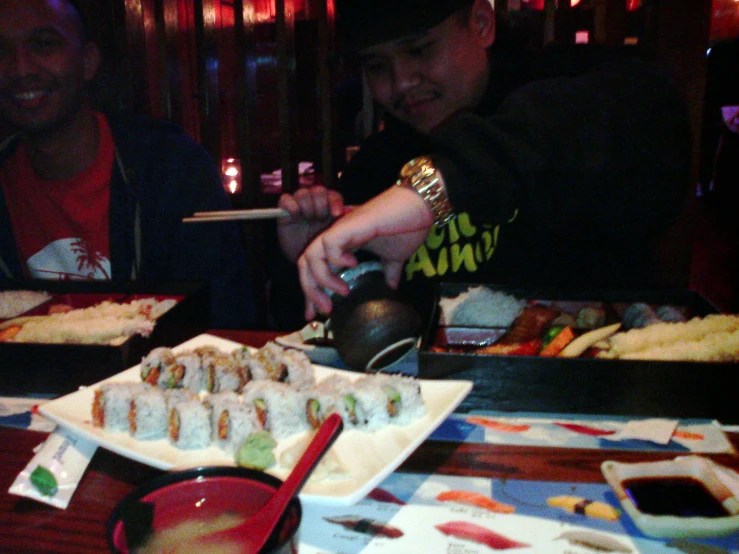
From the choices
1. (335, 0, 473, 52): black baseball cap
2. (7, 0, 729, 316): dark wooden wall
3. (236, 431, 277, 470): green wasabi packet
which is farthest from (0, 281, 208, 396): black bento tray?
(7, 0, 729, 316): dark wooden wall

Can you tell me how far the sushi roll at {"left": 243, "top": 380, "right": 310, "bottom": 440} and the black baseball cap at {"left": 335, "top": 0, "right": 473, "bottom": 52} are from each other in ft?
3.86

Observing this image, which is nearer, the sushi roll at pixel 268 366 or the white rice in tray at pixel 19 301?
the sushi roll at pixel 268 366

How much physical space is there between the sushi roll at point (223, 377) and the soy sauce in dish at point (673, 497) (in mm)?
727

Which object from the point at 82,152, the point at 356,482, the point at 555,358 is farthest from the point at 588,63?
the point at 82,152

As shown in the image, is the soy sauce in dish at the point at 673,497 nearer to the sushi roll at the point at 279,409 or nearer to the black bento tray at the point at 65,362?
the sushi roll at the point at 279,409

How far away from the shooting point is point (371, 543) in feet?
2.58

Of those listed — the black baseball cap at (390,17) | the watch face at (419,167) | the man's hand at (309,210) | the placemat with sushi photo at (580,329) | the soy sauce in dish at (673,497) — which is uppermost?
the black baseball cap at (390,17)

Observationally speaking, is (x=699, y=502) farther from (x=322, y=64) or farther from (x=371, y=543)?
(x=322, y=64)

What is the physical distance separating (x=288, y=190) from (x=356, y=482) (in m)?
3.12

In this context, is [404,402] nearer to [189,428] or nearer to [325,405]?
[325,405]

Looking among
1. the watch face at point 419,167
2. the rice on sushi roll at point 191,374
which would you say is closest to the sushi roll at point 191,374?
the rice on sushi roll at point 191,374

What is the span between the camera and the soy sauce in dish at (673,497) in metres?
0.80

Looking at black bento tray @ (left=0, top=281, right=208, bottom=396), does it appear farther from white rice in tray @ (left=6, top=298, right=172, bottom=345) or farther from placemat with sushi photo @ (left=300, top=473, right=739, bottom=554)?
placemat with sushi photo @ (left=300, top=473, right=739, bottom=554)

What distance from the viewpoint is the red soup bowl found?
0.60 meters
